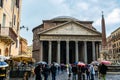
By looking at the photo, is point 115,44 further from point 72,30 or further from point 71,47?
point 72,30

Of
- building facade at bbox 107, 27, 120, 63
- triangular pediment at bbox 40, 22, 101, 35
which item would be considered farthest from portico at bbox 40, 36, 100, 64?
building facade at bbox 107, 27, 120, 63

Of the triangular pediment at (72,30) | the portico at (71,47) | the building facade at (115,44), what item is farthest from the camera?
the building facade at (115,44)

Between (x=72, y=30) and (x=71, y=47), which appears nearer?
(x=72, y=30)

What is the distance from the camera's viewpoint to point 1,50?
60.6ft

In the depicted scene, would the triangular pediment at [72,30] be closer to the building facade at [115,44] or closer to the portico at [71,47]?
the portico at [71,47]

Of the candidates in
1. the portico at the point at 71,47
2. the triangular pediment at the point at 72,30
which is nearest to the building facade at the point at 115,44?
the portico at the point at 71,47

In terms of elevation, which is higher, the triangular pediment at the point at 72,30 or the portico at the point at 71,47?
the triangular pediment at the point at 72,30

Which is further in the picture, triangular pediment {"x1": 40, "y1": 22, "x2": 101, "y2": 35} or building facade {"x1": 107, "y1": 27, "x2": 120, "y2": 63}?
building facade {"x1": 107, "y1": 27, "x2": 120, "y2": 63}

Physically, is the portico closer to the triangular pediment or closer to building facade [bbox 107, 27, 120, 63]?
the triangular pediment

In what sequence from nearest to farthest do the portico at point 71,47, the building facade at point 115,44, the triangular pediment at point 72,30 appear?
the portico at point 71,47
the triangular pediment at point 72,30
the building facade at point 115,44

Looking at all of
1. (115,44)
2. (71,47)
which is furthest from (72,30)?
(115,44)

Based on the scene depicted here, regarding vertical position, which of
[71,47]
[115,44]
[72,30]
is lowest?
[71,47]

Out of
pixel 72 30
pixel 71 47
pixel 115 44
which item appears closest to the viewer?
pixel 72 30

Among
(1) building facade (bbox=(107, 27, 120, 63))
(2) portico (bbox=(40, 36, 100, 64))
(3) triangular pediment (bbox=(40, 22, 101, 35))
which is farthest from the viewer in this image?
(1) building facade (bbox=(107, 27, 120, 63))
